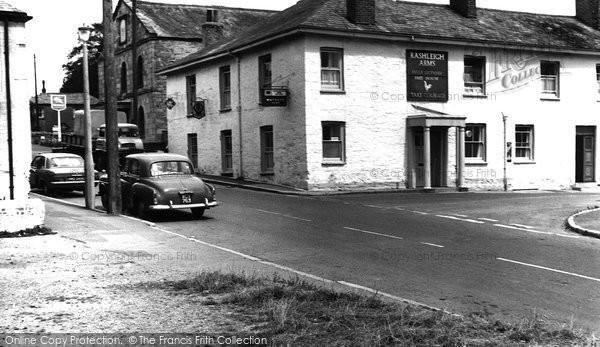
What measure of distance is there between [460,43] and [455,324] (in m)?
25.0

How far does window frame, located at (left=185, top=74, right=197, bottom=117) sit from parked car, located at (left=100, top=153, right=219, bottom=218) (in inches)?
710

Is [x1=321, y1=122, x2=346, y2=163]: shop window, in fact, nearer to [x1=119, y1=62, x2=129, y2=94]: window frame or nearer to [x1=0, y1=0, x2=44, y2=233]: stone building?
[x1=0, y1=0, x2=44, y2=233]: stone building

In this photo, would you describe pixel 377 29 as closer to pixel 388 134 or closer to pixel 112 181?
pixel 388 134

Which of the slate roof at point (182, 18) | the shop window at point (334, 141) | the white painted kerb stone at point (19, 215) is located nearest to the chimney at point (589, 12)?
the shop window at point (334, 141)

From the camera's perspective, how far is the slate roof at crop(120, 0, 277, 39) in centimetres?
4703

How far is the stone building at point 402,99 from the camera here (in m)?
27.0

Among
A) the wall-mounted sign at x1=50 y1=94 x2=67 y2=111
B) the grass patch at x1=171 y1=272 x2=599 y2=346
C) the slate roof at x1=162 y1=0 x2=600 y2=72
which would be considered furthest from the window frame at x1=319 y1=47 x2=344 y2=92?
the grass patch at x1=171 y1=272 x2=599 y2=346

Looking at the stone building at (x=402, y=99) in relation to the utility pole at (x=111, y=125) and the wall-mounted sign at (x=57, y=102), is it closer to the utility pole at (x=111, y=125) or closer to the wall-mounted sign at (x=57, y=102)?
the wall-mounted sign at (x=57, y=102)

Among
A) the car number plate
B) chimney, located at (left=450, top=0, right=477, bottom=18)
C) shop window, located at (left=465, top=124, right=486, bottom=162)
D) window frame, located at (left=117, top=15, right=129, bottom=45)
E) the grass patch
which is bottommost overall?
the grass patch

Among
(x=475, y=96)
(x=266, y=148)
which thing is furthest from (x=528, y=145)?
(x=266, y=148)

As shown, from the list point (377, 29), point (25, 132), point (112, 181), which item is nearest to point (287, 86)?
point (377, 29)

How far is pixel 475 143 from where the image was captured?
3036 cm

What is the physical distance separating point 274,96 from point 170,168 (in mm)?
10088

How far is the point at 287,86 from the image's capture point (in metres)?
27.5
